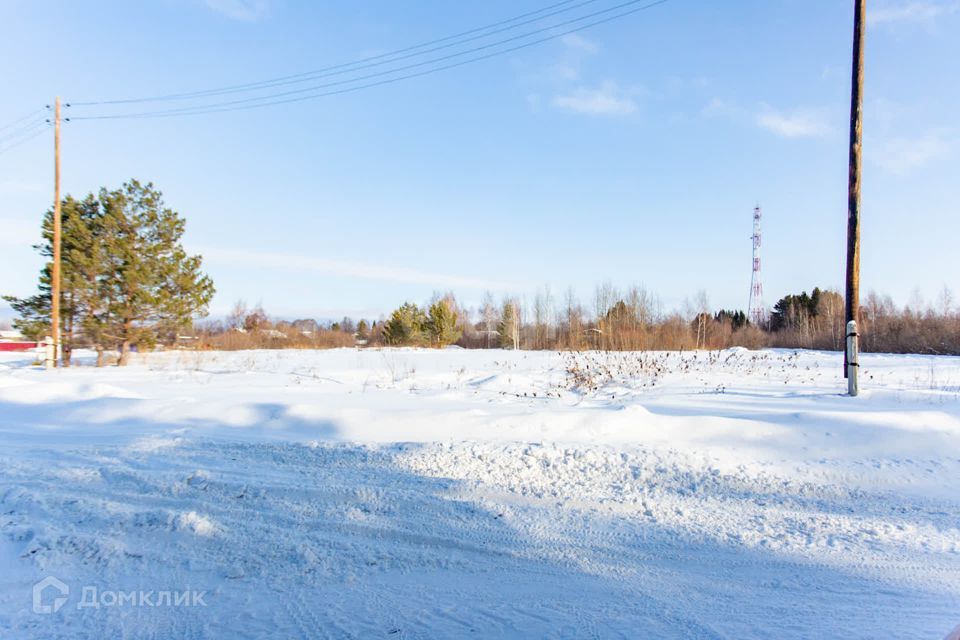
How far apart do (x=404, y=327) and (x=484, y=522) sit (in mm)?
46296

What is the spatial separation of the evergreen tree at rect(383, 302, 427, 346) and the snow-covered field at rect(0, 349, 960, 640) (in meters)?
42.1

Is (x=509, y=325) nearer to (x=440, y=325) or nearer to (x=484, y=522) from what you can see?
(x=440, y=325)

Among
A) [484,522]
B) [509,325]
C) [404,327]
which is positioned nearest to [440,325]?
[404,327]

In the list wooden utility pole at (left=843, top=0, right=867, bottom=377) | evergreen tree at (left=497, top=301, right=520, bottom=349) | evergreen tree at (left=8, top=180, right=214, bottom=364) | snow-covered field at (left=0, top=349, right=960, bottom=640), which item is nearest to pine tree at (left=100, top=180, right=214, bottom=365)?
evergreen tree at (left=8, top=180, right=214, bottom=364)

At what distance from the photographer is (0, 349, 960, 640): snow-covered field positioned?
2641 millimetres

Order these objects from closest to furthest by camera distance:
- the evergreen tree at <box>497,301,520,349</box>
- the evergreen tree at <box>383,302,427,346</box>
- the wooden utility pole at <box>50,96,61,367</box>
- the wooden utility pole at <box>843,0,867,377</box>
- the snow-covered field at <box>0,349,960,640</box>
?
the snow-covered field at <box>0,349,960,640</box>, the wooden utility pole at <box>843,0,867,377</box>, the wooden utility pole at <box>50,96,61,367</box>, the evergreen tree at <box>383,302,427,346</box>, the evergreen tree at <box>497,301,520,349</box>

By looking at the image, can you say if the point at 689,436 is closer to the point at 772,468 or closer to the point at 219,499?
the point at 772,468

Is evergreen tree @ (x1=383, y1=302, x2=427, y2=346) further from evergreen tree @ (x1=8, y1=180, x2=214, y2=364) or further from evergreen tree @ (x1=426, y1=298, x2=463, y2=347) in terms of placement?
evergreen tree @ (x1=8, y1=180, x2=214, y2=364)

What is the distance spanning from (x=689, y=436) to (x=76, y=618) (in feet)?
18.7

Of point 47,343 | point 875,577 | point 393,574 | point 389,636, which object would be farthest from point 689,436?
point 47,343

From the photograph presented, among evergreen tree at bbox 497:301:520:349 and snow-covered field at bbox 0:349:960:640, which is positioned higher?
evergreen tree at bbox 497:301:520:349

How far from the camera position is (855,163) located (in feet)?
28.2

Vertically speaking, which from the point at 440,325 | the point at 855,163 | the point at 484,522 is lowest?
the point at 484,522

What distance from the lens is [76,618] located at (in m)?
2.62
